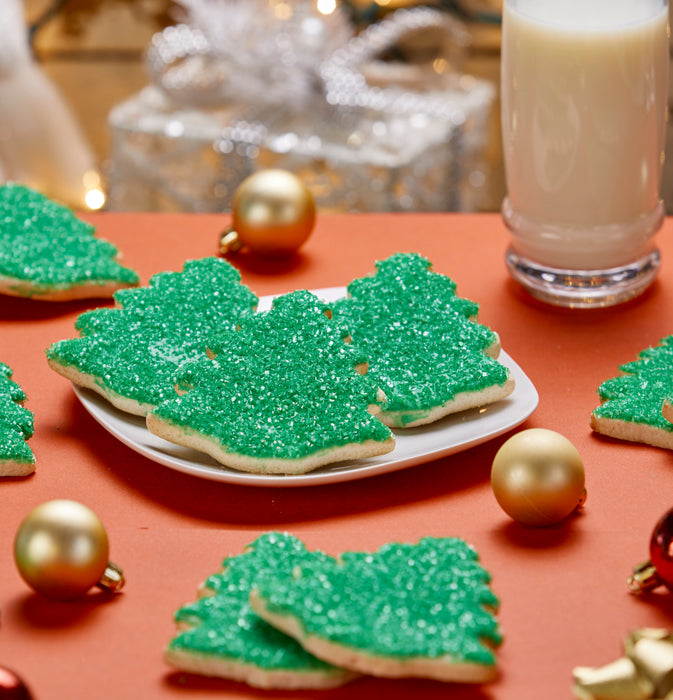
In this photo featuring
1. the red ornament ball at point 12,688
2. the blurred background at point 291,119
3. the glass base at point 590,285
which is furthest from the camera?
the blurred background at point 291,119

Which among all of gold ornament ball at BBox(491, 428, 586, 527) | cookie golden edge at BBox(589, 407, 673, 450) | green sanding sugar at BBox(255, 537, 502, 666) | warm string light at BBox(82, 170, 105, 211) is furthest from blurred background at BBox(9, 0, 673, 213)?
green sanding sugar at BBox(255, 537, 502, 666)

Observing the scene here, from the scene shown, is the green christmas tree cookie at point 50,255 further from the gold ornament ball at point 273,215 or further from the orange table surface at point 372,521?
the gold ornament ball at point 273,215

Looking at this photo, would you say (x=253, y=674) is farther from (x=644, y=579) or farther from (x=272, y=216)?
(x=272, y=216)

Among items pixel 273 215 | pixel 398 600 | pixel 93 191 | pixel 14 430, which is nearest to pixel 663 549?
pixel 398 600

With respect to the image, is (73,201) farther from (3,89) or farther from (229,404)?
(229,404)

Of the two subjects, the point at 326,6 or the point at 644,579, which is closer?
the point at 644,579

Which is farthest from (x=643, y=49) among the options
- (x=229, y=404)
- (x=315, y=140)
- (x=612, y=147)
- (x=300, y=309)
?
(x=315, y=140)

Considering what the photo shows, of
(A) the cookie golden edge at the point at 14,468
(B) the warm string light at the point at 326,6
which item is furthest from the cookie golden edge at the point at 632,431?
(B) the warm string light at the point at 326,6
